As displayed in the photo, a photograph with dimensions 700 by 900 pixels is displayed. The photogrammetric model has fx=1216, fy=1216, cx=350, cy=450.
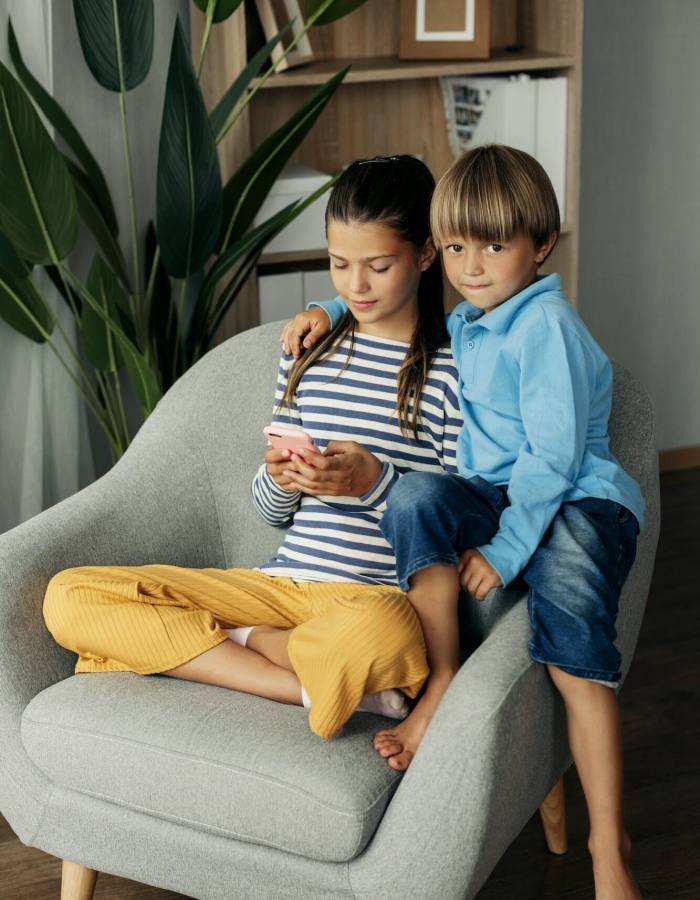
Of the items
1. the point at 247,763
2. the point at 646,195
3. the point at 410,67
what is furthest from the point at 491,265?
the point at 646,195

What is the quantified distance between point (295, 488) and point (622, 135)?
75.0 inches

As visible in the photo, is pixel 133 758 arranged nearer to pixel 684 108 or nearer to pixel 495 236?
pixel 495 236

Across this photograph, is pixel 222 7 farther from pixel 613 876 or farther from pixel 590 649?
pixel 613 876

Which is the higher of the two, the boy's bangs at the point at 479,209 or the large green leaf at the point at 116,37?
the large green leaf at the point at 116,37

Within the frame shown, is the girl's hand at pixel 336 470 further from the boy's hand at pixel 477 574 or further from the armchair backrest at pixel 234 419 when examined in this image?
the armchair backrest at pixel 234 419

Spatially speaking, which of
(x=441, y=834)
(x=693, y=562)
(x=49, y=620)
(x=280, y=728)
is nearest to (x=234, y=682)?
(x=280, y=728)

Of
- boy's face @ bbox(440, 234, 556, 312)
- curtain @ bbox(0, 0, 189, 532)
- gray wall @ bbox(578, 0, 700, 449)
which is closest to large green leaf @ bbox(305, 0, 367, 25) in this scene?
curtain @ bbox(0, 0, 189, 532)

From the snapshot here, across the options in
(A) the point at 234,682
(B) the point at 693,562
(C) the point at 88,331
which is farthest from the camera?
(B) the point at 693,562

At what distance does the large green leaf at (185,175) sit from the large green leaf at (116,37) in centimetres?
11

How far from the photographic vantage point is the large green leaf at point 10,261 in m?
2.25

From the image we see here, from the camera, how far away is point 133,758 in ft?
4.85

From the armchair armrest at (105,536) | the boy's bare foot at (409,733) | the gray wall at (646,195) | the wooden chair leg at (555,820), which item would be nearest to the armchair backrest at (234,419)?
the armchair armrest at (105,536)

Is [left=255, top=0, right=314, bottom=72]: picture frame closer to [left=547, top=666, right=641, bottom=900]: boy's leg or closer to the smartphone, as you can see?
the smartphone

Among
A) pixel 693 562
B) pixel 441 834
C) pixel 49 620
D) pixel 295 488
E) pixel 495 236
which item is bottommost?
pixel 693 562
